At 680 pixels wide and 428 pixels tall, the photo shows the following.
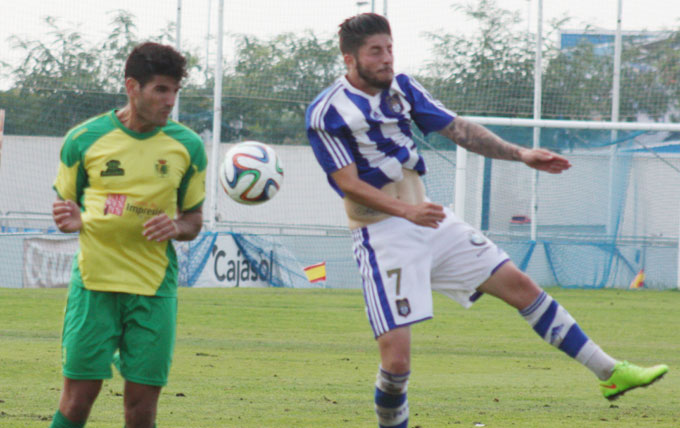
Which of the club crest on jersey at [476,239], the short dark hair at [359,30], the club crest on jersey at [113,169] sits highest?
the short dark hair at [359,30]

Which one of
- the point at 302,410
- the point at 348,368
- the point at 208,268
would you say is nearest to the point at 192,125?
the point at 208,268

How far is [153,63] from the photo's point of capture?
4.96 metres

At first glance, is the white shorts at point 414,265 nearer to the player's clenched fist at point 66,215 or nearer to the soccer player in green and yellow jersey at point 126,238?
the soccer player in green and yellow jersey at point 126,238

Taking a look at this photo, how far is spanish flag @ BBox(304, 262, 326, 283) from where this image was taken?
21422 mm

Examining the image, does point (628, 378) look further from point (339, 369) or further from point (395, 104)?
point (339, 369)

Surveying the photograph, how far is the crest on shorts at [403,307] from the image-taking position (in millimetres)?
5801

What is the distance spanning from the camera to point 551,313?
5.93 metres

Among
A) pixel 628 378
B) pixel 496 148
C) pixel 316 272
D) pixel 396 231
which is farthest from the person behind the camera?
pixel 316 272

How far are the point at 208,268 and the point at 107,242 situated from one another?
1630 centimetres

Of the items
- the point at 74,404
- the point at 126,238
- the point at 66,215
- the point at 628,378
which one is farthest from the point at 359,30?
the point at 74,404

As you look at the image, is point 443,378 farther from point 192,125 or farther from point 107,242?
point 192,125

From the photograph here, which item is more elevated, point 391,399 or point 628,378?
point 628,378

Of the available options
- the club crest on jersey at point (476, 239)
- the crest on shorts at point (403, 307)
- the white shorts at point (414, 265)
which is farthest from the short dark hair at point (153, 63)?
the club crest on jersey at point (476, 239)

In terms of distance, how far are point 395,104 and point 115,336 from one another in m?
2.07
